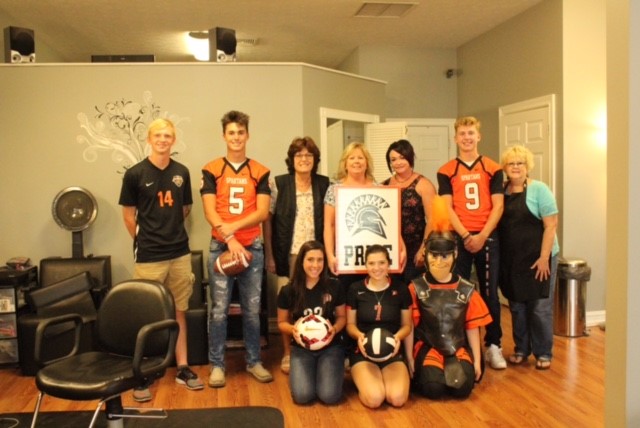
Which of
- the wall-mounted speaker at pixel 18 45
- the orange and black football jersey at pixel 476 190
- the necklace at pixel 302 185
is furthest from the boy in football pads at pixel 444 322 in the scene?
the wall-mounted speaker at pixel 18 45

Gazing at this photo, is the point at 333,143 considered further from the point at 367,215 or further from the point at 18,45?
the point at 18,45

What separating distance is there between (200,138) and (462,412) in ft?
9.76

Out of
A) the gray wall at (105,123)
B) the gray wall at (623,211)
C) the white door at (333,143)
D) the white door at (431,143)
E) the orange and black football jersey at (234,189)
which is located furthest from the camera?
the white door at (431,143)

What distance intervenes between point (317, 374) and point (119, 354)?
1158 mm

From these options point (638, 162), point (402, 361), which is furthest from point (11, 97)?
point (638, 162)

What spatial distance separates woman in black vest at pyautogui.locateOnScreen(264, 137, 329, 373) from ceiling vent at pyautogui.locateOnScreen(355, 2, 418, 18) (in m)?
2.34

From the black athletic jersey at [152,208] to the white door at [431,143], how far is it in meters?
4.24

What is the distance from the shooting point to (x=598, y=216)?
5.51m

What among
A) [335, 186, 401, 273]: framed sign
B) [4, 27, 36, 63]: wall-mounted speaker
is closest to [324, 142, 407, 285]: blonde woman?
[335, 186, 401, 273]: framed sign

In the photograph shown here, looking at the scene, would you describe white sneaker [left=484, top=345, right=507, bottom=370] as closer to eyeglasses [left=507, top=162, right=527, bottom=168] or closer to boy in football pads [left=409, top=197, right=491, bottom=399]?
boy in football pads [left=409, top=197, right=491, bottom=399]

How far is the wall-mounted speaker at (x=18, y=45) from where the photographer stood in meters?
5.08

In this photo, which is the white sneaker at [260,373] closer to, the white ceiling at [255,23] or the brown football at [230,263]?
the brown football at [230,263]

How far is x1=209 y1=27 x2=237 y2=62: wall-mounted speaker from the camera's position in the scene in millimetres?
5473

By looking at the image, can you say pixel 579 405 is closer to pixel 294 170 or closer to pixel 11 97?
pixel 294 170
